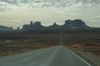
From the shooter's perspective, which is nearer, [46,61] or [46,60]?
[46,61]
